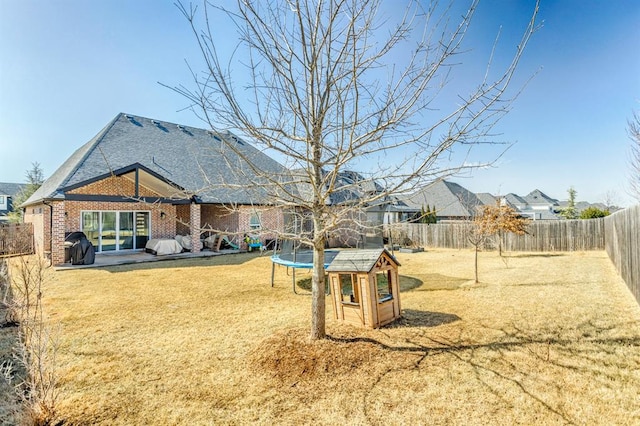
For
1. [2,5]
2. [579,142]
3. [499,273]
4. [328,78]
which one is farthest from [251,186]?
[579,142]

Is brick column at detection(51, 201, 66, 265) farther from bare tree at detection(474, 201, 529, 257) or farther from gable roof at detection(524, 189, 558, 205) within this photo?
gable roof at detection(524, 189, 558, 205)

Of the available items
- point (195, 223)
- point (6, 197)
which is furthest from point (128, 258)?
point (6, 197)

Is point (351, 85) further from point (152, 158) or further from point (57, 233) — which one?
point (152, 158)

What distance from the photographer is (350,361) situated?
3.98 m

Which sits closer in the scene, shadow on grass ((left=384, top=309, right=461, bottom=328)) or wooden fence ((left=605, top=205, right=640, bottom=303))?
shadow on grass ((left=384, top=309, right=461, bottom=328))

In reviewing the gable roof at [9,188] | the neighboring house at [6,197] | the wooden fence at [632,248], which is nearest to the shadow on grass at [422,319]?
the wooden fence at [632,248]

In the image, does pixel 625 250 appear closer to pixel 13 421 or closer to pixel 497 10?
pixel 497 10

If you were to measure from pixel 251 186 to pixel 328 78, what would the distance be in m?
1.52

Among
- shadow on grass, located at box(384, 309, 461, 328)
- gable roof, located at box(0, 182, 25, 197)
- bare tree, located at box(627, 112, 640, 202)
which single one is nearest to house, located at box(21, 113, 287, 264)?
shadow on grass, located at box(384, 309, 461, 328)

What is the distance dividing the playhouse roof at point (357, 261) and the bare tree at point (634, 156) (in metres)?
8.68

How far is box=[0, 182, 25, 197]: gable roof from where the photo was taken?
41.4 meters

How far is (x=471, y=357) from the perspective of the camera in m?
4.11

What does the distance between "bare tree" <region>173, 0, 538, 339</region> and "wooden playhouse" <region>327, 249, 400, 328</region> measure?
127 cm

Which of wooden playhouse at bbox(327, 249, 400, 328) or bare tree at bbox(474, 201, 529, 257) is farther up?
bare tree at bbox(474, 201, 529, 257)
